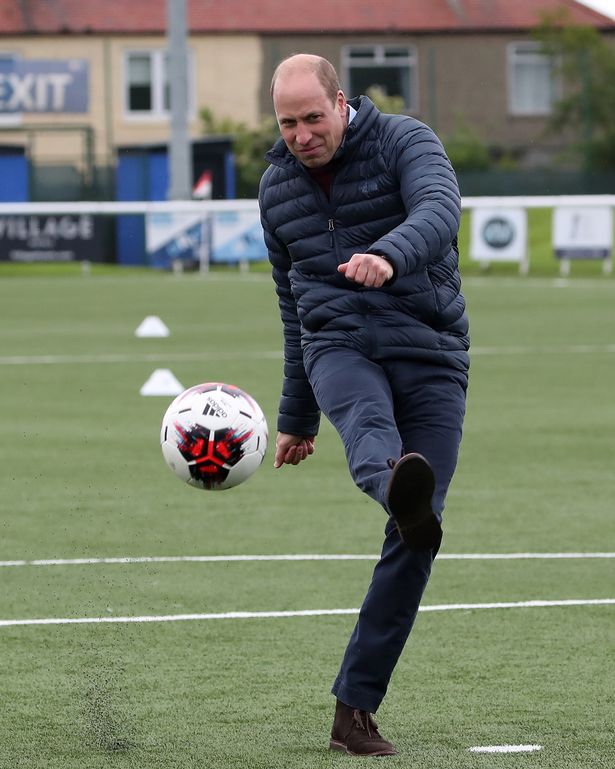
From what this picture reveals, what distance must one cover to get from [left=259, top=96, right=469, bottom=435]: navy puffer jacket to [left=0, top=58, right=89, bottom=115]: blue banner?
145ft

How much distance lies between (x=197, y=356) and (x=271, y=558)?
1048 centimetres

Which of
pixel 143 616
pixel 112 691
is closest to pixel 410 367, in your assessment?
pixel 112 691

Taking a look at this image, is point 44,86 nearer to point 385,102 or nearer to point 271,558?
point 385,102

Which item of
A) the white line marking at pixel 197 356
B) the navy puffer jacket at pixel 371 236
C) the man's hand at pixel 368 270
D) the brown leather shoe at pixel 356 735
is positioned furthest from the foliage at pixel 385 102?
the man's hand at pixel 368 270

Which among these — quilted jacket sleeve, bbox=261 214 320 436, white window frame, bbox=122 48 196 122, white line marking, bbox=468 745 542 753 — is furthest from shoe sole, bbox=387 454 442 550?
white window frame, bbox=122 48 196 122

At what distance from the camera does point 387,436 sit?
5.25 m

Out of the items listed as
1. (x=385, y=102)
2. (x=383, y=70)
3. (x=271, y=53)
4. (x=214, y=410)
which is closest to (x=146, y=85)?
(x=271, y=53)

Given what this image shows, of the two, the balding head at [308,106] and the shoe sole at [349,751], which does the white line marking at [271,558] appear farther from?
the balding head at [308,106]

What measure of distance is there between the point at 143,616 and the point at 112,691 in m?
1.21

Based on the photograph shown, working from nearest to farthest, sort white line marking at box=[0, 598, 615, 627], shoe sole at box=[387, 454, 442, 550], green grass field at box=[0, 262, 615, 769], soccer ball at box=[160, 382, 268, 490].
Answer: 1. shoe sole at box=[387, 454, 442, 550]
2. green grass field at box=[0, 262, 615, 769]
3. soccer ball at box=[160, 382, 268, 490]
4. white line marking at box=[0, 598, 615, 627]

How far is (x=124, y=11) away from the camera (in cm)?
6025

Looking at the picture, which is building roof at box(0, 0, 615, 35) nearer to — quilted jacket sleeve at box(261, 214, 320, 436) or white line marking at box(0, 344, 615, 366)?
white line marking at box(0, 344, 615, 366)

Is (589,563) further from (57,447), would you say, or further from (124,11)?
(124,11)

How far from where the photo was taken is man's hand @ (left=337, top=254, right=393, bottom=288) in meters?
5.02
